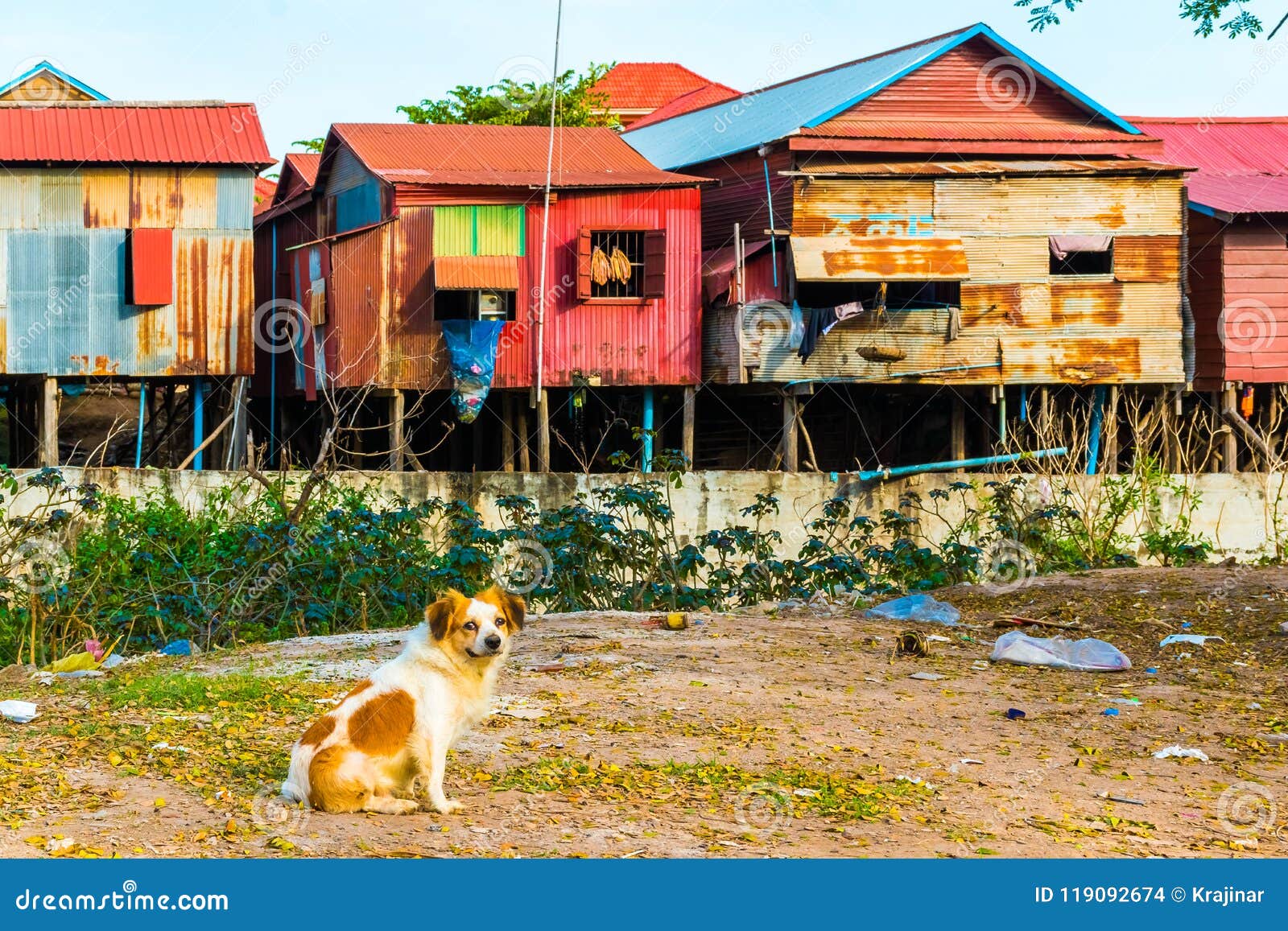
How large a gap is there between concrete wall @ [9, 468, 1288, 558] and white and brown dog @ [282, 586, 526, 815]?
11.6 meters

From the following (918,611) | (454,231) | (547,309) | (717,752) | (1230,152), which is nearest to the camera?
(717,752)

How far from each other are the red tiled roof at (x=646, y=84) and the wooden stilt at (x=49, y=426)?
27.3 meters

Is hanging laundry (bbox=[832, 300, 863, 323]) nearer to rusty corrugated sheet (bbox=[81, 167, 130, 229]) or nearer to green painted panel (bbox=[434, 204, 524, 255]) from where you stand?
green painted panel (bbox=[434, 204, 524, 255])

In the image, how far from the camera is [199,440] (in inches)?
888

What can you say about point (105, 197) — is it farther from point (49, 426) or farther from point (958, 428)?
point (958, 428)

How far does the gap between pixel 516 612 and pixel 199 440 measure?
1764cm

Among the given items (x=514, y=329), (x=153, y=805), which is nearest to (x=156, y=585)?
(x=153, y=805)

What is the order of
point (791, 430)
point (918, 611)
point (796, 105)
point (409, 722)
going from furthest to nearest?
1. point (796, 105)
2. point (791, 430)
3. point (918, 611)
4. point (409, 722)

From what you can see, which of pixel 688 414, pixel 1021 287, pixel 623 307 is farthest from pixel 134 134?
pixel 1021 287

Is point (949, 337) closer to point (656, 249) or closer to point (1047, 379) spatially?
point (1047, 379)

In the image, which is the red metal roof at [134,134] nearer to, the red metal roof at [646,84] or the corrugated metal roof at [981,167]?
the corrugated metal roof at [981,167]

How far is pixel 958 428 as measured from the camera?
2430cm

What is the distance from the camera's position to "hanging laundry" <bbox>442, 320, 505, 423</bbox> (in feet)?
71.7

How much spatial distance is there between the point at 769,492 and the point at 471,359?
15.9ft
